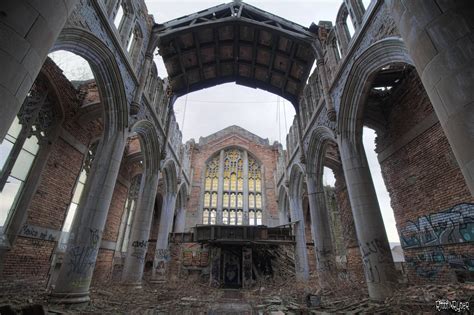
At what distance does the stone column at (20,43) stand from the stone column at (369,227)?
27.8 ft

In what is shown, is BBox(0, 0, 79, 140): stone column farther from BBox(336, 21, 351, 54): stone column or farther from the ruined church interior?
BBox(336, 21, 351, 54): stone column

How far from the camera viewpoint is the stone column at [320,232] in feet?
37.4

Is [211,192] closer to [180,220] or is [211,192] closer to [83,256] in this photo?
[180,220]

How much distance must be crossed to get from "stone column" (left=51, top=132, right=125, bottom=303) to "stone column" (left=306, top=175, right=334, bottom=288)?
935 centimetres

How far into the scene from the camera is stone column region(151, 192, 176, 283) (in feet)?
46.7

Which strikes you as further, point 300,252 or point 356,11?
point 300,252

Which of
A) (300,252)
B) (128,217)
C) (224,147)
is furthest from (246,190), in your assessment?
(128,217)

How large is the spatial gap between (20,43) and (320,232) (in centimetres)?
1279

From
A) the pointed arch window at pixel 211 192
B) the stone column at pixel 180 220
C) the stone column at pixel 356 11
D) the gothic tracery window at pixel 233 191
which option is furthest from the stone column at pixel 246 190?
the stone column at pixel 356 11

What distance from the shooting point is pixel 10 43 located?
2.21m

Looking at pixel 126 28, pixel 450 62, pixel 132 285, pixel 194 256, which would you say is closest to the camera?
pixel 450 62

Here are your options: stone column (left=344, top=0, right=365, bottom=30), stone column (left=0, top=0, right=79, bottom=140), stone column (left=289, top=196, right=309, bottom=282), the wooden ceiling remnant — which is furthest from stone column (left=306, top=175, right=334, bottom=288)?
stone column (left=0, top=0, right=79, bottom=140)

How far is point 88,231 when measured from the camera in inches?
288

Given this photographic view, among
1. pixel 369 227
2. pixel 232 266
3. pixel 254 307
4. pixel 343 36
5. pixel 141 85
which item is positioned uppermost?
pixel 343 36
